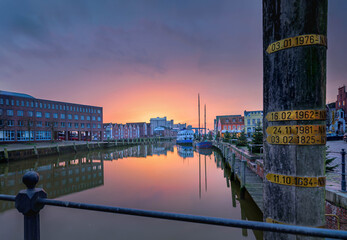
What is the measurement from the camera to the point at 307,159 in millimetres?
1750

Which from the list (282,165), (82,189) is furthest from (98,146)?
(282,165)

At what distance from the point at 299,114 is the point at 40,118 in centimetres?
5972

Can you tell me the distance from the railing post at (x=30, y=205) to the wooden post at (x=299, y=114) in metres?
2.25

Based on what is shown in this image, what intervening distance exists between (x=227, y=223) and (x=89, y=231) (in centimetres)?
860

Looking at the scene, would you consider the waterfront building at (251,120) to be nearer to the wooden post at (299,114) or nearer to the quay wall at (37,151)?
the quay wall at (37,151)

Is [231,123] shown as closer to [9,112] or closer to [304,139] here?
[9,112]

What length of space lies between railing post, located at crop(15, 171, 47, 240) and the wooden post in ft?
7.37

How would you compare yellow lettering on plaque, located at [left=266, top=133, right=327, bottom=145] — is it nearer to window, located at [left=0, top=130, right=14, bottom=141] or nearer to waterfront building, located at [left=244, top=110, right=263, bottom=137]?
waterfront building, located at [left=244, top=110, right=263, bottom=137]

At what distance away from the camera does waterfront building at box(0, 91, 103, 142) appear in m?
42.4

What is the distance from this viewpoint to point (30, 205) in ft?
5.19

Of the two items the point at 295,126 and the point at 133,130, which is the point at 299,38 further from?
the point at 133,130

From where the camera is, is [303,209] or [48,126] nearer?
[303,209]

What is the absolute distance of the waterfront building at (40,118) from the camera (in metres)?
42.4

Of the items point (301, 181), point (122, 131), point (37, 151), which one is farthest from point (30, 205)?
point (122, 131)
